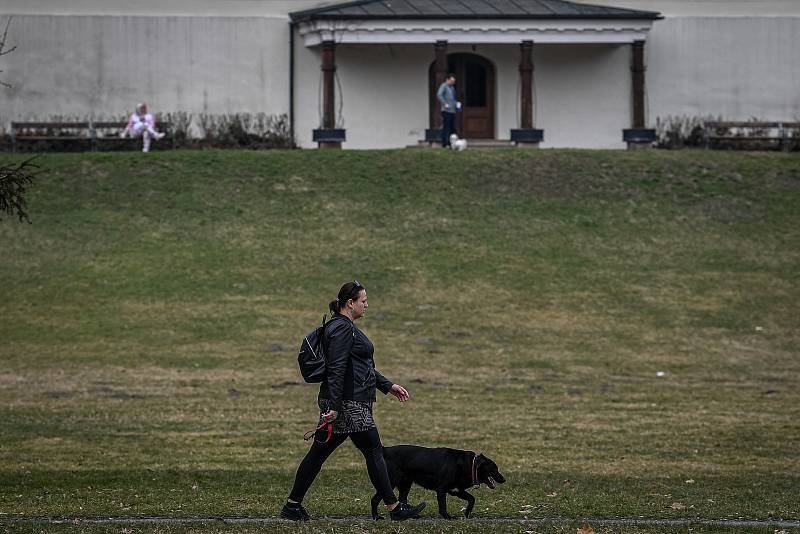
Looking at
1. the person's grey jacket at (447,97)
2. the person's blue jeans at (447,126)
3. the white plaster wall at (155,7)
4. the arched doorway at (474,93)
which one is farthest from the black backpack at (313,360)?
the arched doorway at (474,93)

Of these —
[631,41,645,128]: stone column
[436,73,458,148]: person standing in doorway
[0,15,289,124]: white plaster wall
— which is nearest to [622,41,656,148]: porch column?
[631,41,645,128]: stone column

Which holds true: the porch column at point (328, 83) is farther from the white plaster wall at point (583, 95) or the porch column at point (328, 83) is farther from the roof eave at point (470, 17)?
the white plaster wall at point (583, 95)

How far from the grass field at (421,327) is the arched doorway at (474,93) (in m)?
5.08

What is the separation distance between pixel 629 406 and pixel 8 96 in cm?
2439

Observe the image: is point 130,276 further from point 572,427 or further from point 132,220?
point 572,427

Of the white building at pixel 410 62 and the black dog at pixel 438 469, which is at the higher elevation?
the white building at pixel 410 62

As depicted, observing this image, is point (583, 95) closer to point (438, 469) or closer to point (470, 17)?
point (470, 17)

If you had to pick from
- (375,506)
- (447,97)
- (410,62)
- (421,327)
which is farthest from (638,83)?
(375,506)

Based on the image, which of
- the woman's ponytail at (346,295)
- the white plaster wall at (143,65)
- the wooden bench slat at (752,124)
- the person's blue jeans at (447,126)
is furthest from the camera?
the white plaster wall at (143,65)

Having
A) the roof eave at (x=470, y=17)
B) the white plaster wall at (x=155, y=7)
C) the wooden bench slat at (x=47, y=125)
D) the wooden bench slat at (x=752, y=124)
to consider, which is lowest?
the wooden bench slat at (x=752, y=124)

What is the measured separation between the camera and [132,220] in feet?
103

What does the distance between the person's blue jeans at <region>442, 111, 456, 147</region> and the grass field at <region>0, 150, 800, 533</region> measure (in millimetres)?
1618

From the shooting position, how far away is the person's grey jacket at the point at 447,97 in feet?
118

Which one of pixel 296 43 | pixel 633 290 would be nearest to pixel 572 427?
pixel 633 290
